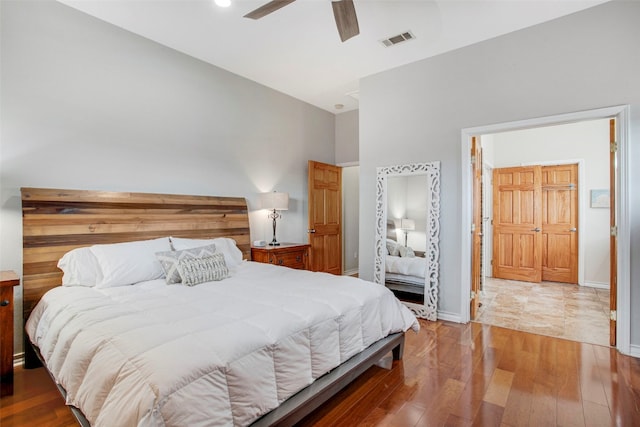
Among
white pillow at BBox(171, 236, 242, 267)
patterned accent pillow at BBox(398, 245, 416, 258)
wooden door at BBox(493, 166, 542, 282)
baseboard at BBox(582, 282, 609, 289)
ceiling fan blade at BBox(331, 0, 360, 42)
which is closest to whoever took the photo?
ceiling fan blade at BBox(331, 0, 360, 42)

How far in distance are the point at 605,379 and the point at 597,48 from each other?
276 centimetres

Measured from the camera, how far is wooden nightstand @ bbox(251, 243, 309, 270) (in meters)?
3.98

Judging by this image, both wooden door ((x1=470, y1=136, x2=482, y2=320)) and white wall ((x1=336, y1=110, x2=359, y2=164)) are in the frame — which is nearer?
wooden door ((x1=470, y1=136, x2=482, y2=320))

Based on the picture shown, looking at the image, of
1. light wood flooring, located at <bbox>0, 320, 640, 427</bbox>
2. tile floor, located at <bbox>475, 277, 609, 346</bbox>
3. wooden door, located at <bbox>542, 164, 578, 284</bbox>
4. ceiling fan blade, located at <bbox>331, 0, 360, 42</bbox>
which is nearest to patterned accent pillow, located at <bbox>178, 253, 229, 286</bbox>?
light wood flooring, located at <bbox>0, 320, 640, 427</bbox>

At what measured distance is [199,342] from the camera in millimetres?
1409

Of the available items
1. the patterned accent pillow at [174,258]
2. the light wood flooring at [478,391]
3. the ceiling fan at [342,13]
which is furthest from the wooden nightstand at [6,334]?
the ceiling fan at [342,13]

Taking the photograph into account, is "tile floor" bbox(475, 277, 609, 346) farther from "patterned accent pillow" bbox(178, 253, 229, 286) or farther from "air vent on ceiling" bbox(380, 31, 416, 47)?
"air vent on ceiling" bbox(380, 31, 416, 47)

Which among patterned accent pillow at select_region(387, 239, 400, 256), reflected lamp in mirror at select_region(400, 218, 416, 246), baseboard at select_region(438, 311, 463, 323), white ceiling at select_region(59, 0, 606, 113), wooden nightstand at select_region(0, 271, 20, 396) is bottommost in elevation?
baseboard at select_region(438, 311, 463, 323)

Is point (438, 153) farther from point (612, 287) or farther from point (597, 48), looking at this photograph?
point (612, 287)

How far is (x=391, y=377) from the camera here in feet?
7.75

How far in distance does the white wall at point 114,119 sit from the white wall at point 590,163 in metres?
4.72

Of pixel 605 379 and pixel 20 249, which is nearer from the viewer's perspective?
pixel 605 379

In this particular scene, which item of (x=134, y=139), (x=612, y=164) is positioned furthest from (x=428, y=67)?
(x=134, y=139)

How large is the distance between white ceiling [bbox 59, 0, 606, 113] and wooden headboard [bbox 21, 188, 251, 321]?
1636 millimetres
